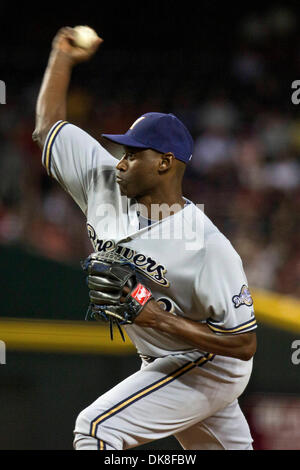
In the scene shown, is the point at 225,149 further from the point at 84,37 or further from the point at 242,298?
the point at 242,298

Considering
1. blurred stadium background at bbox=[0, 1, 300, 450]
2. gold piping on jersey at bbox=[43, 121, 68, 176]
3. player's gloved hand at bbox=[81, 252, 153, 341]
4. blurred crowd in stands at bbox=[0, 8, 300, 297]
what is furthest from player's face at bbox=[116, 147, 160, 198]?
blurred crowd in stands at bbox=[0, 8, 300, 297]

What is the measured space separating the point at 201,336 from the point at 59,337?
1686 millimetres

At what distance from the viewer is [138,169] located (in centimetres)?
279

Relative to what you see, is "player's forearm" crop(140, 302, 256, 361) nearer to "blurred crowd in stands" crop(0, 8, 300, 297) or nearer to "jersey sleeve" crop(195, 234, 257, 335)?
"jersey sleeve" crop(195, 234, 257, 335)

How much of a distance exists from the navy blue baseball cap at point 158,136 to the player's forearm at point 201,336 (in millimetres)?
622

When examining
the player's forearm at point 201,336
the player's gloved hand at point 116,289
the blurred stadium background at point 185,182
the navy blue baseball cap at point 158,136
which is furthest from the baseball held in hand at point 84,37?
the blurred stadium background at point 185,182

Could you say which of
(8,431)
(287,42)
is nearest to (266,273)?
(8,431)

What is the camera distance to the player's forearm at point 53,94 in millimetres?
3104

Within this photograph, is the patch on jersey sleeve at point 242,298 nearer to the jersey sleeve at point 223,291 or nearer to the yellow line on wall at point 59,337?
the jersey sleeve at point 223,291

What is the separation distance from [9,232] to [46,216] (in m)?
0.59

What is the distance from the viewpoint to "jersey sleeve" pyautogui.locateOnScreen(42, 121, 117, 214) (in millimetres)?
3072

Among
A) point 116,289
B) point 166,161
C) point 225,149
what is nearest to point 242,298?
point 116,289

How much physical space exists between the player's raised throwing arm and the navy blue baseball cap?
440 mm

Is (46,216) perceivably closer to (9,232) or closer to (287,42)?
(9,232)
